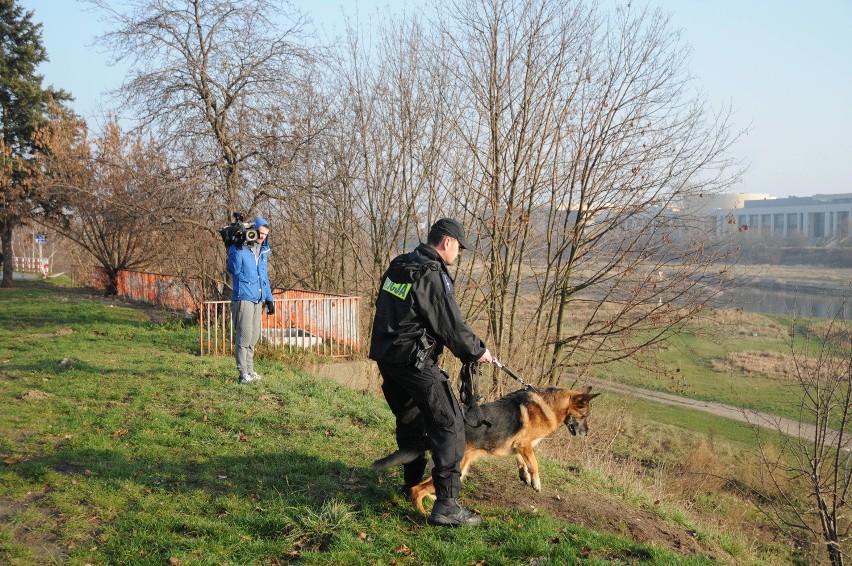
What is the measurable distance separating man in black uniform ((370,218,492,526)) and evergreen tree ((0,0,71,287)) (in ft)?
96.9

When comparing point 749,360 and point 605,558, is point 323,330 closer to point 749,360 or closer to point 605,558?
→ point 605,558

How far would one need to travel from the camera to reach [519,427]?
5.69 m

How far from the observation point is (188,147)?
14758 mm

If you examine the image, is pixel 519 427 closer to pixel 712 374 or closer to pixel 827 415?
pixel 827 415

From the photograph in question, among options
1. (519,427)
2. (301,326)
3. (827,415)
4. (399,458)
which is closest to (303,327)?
(301,326)

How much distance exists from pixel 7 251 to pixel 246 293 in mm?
25043

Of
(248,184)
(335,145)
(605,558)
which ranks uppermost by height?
(335,145)

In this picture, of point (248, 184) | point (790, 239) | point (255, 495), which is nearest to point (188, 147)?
point (248, 184)

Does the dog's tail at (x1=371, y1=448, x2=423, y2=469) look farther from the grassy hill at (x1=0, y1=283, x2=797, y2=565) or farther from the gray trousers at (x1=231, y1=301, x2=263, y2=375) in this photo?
the gray trousers at (x1=231, y1=301, x2=263, y2=375)

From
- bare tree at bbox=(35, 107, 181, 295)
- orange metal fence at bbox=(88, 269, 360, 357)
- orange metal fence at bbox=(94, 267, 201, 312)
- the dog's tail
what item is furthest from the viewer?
bare tree at bbox=(35, 107, 181, 295)

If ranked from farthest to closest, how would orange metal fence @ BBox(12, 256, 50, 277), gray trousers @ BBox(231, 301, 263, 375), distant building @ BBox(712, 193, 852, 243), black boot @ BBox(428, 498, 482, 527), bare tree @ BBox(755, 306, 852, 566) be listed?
distant building @ BBox(712, 193, 852, 243) → orange metal fence @ BBox(12, 256, 50, 277) → gray trousers @ BBox(231, 301, 263, 375) → bare tree @ BBox(755, 306, 852, 566) → black boot @ BBox(428, 498, 482, 527)

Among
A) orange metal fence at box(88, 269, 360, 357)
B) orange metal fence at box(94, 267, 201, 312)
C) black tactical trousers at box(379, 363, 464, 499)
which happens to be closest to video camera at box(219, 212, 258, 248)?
orange metal fence at box(88, 269, 360, 357)

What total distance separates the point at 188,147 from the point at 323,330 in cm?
509

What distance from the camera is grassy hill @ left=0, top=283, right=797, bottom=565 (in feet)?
14.5
